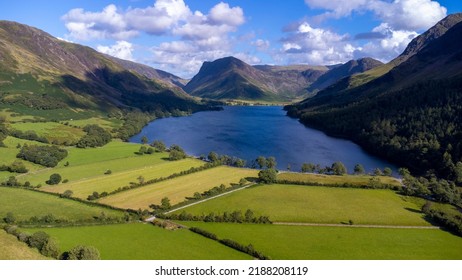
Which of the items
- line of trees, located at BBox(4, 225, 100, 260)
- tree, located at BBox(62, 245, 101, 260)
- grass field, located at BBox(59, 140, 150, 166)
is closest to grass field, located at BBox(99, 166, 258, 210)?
line of trees, located at BBox(4, 225, 100, 260)

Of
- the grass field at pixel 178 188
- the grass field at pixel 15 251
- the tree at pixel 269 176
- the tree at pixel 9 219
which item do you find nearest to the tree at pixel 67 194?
the grass field at pixel 178 188

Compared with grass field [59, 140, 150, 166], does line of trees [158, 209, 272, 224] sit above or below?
below

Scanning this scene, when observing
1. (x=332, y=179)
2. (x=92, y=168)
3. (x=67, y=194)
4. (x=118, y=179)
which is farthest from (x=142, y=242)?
(x=92, y=168)

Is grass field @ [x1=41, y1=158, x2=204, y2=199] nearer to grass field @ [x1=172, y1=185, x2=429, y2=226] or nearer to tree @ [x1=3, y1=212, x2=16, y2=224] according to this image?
tree @ [x1=3, y1=212, x2=16, y2=224]

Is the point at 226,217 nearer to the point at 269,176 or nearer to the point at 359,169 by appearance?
the point at 269,176

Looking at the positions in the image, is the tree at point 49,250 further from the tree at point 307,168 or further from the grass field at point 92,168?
the tree at point 307,168

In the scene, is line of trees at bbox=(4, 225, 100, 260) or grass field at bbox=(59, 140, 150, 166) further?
grass field at bbox=(59, 140, 150, 166)
